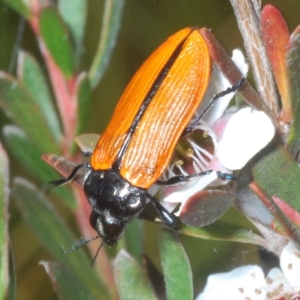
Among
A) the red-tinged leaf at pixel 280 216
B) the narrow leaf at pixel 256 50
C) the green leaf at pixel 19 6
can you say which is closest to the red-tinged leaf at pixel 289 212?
the red-tinged leaf at pixel 280 216

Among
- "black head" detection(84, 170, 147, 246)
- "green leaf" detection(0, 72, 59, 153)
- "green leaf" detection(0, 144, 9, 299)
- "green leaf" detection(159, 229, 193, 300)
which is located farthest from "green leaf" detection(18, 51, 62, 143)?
"green leaf" detection(159, 229, 193, 300)

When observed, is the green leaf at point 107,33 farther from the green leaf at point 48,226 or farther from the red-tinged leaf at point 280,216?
the red-tinged leaf at point 280,216

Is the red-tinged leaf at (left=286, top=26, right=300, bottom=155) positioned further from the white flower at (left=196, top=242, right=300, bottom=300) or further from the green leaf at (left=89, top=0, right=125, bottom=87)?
the green leaf at (left=89, top=0, right=125, bottom=87)

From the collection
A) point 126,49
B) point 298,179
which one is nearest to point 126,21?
point 126,49

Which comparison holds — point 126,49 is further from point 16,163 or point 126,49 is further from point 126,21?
point 16,163

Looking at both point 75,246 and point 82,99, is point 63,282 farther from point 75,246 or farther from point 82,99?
point 82,99
